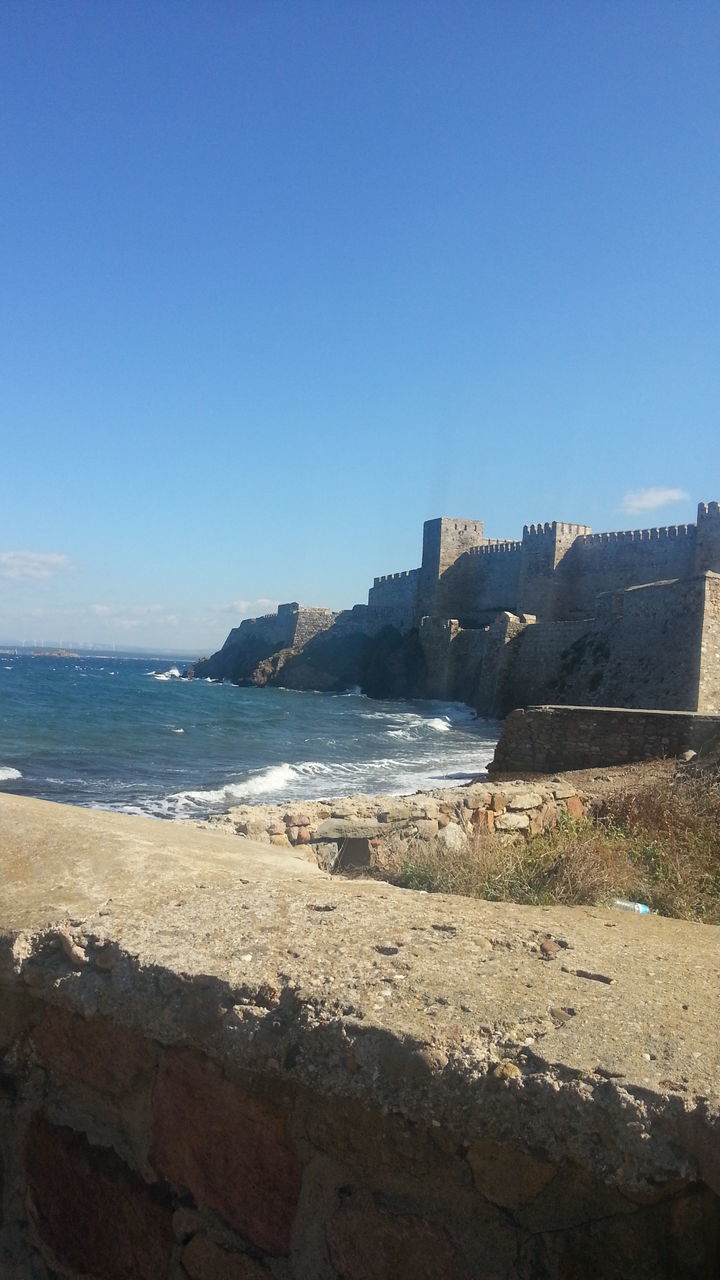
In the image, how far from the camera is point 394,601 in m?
48.8

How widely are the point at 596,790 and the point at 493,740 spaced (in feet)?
55.6

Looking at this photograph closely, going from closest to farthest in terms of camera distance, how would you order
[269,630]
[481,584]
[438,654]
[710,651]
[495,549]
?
[710,651], [438,654], [495,549], [481,584], [269,630]

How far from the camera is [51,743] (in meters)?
21.3

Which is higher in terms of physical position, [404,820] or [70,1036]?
[70,1036]

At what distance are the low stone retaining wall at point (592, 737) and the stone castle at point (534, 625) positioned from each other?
31.3ft

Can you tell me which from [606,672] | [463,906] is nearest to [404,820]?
[463,906]

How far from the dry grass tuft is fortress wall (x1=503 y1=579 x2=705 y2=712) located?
16.3 meters

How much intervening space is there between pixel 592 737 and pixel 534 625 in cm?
1870

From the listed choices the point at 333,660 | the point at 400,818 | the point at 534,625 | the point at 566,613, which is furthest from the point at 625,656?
the point at 333,660

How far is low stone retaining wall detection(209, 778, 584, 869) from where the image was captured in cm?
627

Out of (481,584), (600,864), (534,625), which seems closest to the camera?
(600,864)

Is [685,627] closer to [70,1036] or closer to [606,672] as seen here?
[606,672]

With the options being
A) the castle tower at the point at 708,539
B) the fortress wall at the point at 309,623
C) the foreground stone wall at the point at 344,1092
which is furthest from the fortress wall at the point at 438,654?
the foreground stone wall at the point at 344,1092

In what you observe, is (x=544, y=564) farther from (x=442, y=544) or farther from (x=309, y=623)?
(x=309, y=623)
